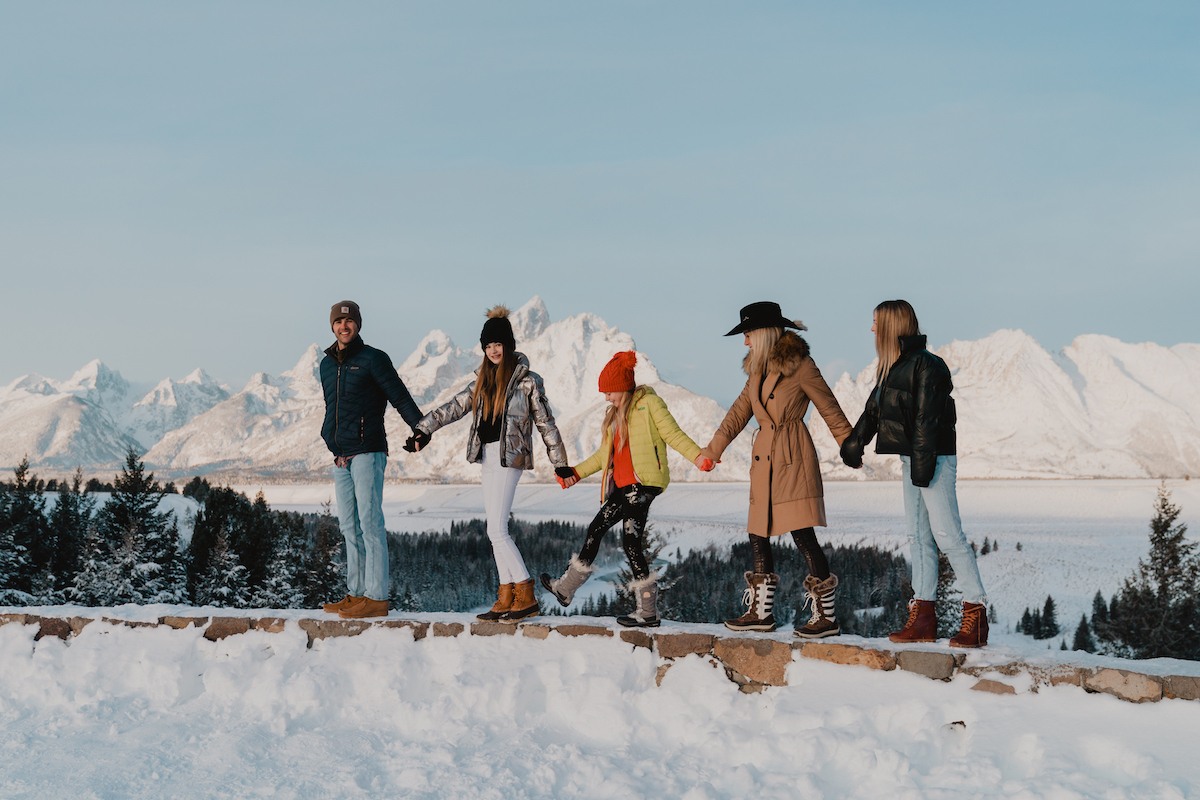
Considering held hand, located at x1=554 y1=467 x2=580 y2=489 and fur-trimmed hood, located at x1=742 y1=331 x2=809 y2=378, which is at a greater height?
fur-trimmed hood, located at x1=742 y1=331 x2=809 y2=378

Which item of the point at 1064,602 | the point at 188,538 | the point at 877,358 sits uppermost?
the point at 877,358

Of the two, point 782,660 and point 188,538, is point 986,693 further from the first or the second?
point 188,538

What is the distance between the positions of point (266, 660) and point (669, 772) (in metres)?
4.13

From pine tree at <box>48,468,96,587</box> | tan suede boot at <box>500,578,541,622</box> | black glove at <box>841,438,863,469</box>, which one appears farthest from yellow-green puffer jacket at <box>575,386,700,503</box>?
pine tree at <box>48,468,96,587</box>

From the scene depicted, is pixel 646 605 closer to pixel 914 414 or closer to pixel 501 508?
pixel 501 508

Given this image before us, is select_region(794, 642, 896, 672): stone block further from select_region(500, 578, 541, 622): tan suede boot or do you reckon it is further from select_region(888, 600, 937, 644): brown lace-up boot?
select_region(500, 578, 541, 622): tan suede boot

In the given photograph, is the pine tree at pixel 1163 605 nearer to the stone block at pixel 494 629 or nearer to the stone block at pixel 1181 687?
the stone block at pixel 1181 687

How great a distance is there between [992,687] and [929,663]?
0.46 m

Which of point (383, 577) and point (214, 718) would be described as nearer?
point (214, 718)

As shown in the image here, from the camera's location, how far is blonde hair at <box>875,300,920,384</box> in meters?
7.76

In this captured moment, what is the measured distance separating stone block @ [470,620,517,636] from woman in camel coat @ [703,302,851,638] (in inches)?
76.3

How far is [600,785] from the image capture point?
6414 millimetres

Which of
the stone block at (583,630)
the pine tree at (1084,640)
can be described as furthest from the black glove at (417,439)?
the pine tree at (1084,640)

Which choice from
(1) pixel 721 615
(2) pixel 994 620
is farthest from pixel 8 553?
(2) pixel 994 620
